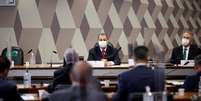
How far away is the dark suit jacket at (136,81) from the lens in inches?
186

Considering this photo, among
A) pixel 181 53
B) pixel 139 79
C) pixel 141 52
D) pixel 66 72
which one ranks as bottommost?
pixel 139 79

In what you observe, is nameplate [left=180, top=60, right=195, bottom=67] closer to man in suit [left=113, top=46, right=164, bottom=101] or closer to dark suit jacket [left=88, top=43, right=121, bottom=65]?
dark suit jacket [left=88, top=43, right=121, bottom=65]

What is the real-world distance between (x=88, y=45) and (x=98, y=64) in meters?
2.84

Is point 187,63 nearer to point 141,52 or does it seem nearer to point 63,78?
point 63,78

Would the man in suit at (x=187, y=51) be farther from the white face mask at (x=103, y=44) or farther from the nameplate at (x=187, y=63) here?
the white face mask at (x=103, y=44)

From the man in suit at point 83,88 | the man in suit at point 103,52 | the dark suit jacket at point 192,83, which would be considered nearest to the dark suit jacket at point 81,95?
the man in suit at point 83,88

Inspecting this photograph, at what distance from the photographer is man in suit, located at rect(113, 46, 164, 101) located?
4.71m

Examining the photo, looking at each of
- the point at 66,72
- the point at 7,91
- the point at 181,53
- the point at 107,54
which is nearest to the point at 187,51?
the point at 181,53

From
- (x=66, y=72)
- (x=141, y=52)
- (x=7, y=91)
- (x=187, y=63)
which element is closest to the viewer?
(x=7, y=91)

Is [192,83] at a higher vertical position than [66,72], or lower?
lower

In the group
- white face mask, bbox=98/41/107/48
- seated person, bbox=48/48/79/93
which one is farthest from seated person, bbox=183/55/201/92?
white face mask, bbox=98/41/107/48

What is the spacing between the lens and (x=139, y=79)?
473cm

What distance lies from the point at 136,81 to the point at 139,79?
4 cm

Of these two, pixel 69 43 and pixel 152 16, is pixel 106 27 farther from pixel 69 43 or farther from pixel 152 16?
pixel 152 16
